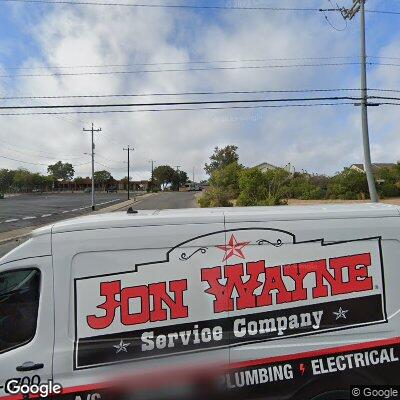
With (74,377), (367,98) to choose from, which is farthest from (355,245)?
(367,98)

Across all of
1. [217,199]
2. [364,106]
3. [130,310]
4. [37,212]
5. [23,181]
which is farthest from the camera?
[23,181]

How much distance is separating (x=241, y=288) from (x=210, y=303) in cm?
26

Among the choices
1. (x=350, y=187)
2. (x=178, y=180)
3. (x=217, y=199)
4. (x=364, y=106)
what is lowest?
(x=217, y=199)

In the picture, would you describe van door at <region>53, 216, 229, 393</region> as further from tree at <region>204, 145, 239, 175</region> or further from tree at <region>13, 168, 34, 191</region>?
tree at <region>13, 168, 34, 191</region>

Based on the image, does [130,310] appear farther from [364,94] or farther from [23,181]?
[23,181]

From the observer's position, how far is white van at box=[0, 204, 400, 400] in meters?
2.46

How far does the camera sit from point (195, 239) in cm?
253

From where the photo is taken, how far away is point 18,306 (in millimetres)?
2576

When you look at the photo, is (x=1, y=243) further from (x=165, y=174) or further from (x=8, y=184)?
(x=8, y=184)

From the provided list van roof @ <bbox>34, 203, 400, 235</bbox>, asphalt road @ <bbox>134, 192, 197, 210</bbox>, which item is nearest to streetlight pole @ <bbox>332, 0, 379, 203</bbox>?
van roof @ <bbox>34, 203, 400, 235</bbox>

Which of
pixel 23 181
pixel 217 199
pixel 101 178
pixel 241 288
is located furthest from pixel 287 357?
pixel 23 181

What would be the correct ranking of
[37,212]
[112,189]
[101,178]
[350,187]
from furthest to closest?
1. [101,178]
2. [112,189]
3. [350,187]
4. [37,212]

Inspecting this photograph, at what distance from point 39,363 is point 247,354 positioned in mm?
1512

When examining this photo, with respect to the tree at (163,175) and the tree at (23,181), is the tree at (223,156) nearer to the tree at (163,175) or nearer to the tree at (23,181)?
the tree at (163,175)
